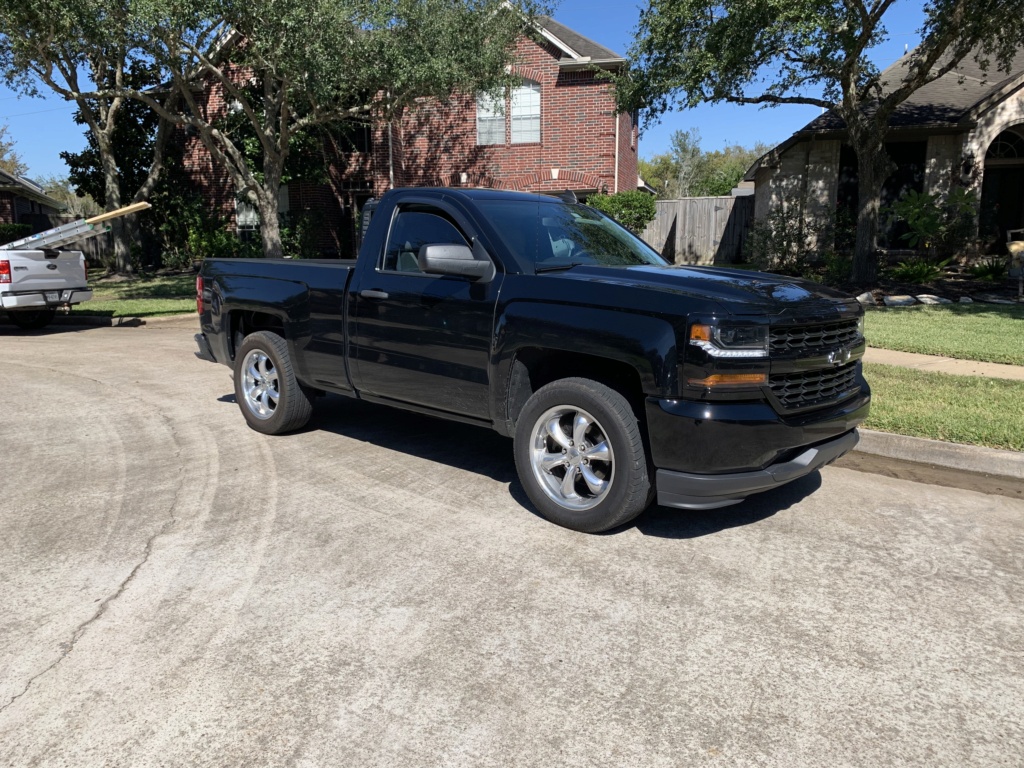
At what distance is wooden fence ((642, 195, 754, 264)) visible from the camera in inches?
1027

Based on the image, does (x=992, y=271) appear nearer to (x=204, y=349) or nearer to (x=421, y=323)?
(x=421, y=323)

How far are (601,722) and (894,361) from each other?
7.86 m

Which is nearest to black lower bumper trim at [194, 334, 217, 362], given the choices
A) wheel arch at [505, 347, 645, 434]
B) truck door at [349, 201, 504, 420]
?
truck door at [349, 201, 504, 420]

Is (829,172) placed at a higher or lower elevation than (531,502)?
higher

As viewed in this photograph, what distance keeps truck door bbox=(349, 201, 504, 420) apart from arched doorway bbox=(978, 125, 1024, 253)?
19509mm

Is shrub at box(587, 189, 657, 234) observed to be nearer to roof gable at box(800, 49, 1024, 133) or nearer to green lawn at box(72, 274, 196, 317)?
roof gable at box(800, 49, 1024, 133)

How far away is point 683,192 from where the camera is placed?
6003 centimetres

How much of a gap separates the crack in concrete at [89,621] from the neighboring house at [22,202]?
33.5m

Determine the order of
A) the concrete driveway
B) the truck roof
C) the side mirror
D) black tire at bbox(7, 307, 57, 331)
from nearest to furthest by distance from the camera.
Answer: the concrete driveway, the side mirror, the truck roof, black tire at bbox(7, 307, 57, 331)

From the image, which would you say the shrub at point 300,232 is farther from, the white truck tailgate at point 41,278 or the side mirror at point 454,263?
the side mirror at point 454,263

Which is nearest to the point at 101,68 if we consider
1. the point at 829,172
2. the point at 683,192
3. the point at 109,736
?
the point at 829,172

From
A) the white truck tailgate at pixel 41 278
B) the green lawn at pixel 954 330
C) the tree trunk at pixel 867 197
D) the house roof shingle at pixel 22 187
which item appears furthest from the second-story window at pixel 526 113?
the house roof shingle at pixel 22 187

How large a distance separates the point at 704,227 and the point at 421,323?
22713 mm

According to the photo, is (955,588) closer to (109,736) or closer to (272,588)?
(272,588)
